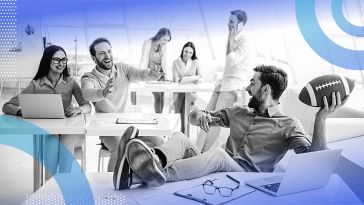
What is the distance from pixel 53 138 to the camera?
10.2 ft

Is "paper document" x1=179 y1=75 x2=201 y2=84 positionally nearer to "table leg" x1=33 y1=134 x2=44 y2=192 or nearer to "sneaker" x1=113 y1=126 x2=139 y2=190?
"table leg" x1=33 y1=134 x2=44 y2=192

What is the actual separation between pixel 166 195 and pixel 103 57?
1.86 meters

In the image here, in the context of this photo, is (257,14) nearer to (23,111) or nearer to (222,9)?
(222,9)

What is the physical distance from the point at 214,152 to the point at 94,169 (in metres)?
2.11

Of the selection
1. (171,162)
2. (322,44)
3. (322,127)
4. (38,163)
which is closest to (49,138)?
(38,163)

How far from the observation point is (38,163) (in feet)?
10.1

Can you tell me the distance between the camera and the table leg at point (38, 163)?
3086 mm

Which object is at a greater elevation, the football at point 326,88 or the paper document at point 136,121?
the football at point 326,88

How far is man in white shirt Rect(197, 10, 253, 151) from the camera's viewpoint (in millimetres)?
4064

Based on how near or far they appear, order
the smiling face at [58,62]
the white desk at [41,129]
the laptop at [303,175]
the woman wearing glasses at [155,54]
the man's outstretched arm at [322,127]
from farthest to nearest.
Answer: the woman wearing glasses at [155,54] → the smiling face at [58,62] → the white desk at [41,129] → the man's outstretched arm at [322,127] → the laptop at [303,175]

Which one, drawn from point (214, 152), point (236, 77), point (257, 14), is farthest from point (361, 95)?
point (257, 14)

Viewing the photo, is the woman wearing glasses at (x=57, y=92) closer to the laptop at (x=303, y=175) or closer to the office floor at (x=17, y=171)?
the office floor at (x=17, y=171)

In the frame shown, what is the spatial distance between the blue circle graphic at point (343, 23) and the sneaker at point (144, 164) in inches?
154
